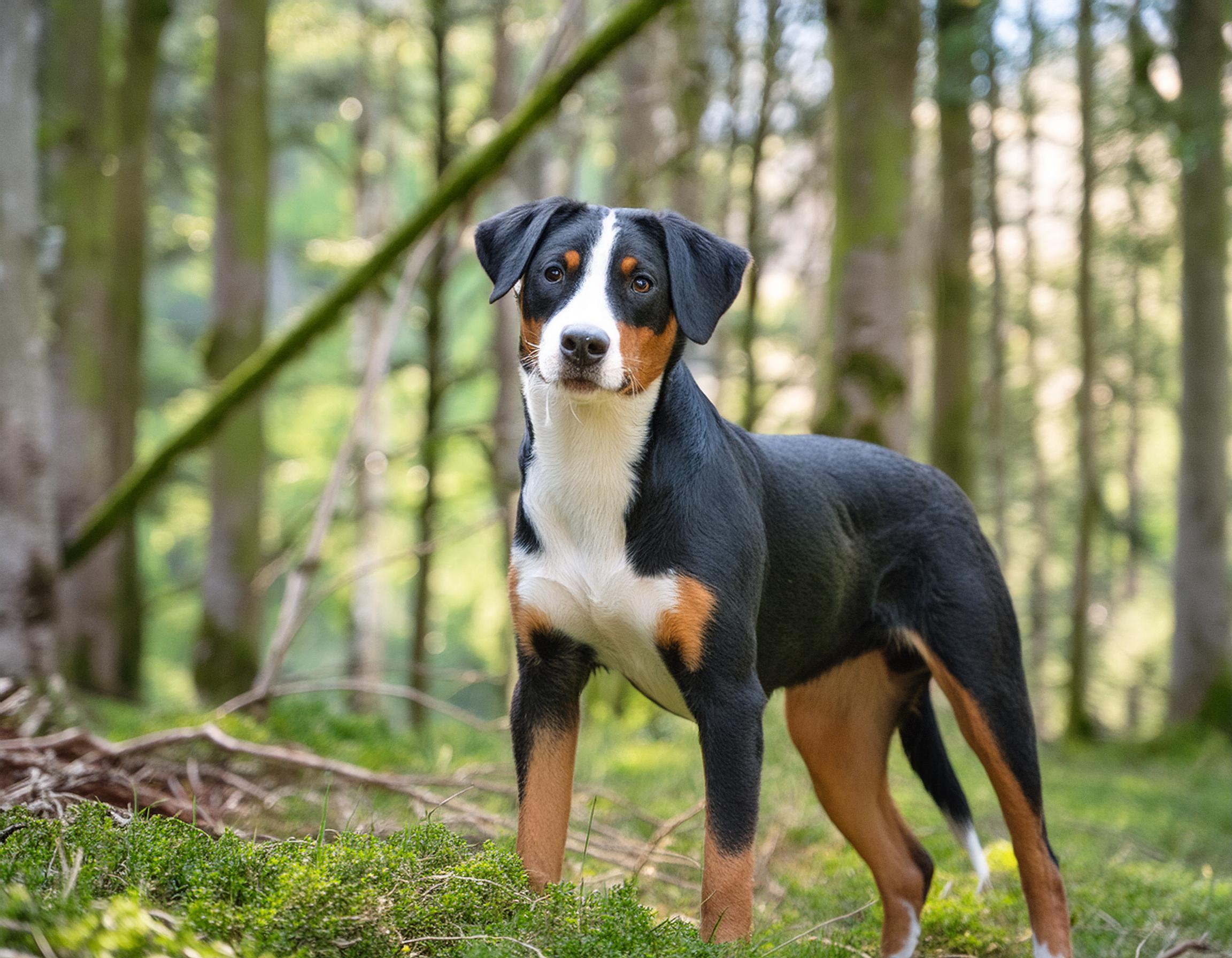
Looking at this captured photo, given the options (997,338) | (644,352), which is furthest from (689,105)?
(644,352)

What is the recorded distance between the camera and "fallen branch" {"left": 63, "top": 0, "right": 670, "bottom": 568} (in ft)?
22.7

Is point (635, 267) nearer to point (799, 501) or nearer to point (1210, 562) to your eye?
point (799, 501)

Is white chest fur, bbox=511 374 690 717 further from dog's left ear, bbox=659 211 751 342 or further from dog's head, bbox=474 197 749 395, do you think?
dog's left ear, bbox=659 211 751 342

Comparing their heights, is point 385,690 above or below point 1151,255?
below

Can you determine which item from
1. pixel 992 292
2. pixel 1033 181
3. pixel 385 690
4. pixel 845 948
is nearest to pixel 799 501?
pixel 845 948

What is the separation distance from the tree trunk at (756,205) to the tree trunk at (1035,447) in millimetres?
5479

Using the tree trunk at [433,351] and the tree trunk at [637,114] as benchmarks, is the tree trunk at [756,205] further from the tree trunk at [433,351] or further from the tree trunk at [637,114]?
the tree trunk at [433,351]

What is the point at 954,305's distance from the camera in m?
15.1

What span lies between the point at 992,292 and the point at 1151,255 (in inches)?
112

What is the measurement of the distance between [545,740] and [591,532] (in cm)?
74

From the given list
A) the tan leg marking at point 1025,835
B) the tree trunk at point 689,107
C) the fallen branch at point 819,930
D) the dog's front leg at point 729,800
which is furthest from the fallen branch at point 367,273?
the tree trunk at point 689,107

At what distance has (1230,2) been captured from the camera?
1216 centimetres

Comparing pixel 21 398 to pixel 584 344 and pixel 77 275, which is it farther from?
pixel 77 275

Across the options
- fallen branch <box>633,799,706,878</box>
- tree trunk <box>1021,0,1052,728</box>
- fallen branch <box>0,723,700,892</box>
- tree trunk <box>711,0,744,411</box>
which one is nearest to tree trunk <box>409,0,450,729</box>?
tree trunk <box>711,0,744,411</box>
